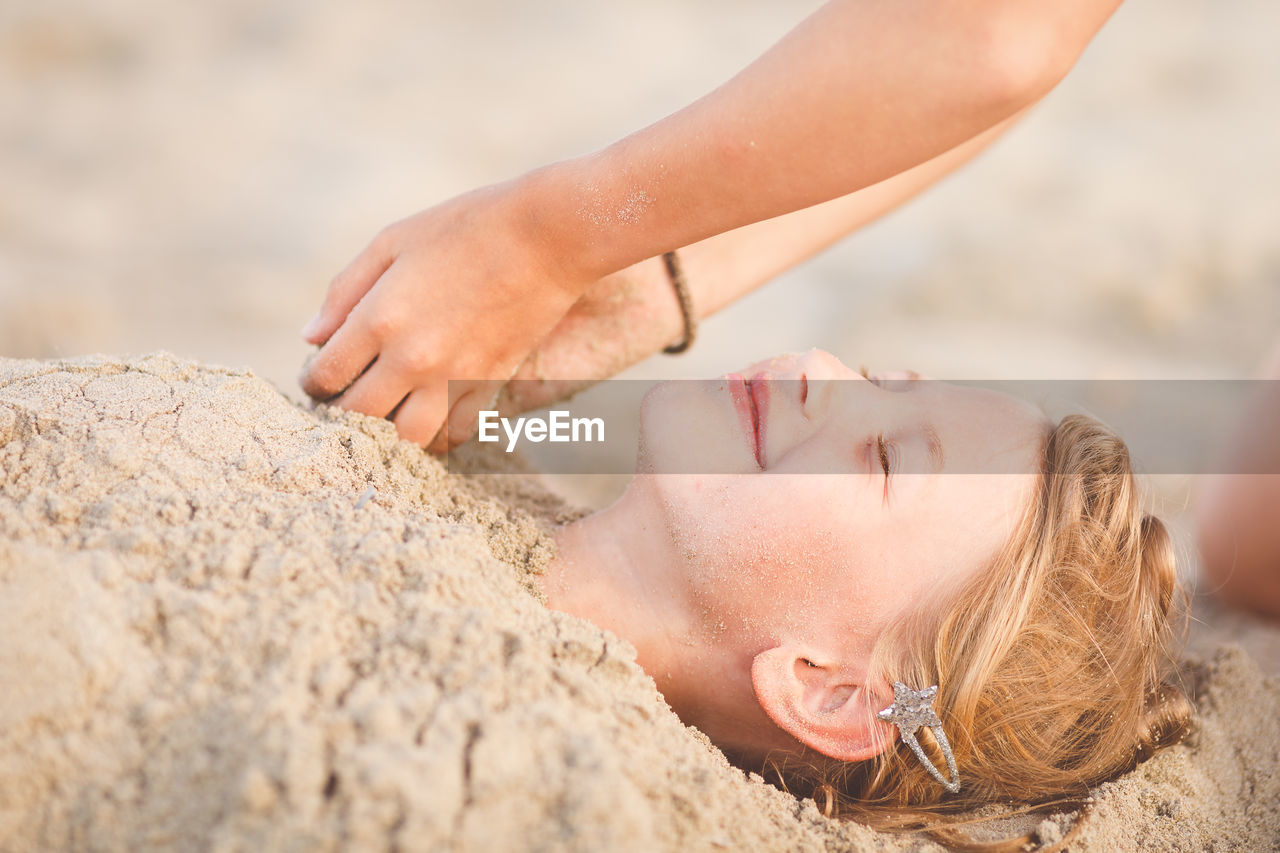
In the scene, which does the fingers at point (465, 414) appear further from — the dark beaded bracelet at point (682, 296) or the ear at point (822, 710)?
the ear at point (822, 710)

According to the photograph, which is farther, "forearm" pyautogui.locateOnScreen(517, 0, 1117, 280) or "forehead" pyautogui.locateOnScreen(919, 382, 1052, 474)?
"forehead" pyautogui.locateOnScreen(919, 382, 1052, 474)

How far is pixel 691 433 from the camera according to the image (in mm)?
1785

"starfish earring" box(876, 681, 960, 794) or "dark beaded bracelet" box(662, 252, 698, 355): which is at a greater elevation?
"dark beaded bracelet" box(662, 252, 698, 355)

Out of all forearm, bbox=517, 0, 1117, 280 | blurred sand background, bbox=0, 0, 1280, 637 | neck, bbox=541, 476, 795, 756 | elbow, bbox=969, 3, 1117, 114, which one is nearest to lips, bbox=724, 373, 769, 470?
neck, bbox=541, 476, 795, 756

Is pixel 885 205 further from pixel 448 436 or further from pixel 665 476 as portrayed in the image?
pixel 448 436

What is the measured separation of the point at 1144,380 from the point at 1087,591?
2.57 meters

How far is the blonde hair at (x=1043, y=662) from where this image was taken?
166cm

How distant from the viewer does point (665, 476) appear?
5.78ft

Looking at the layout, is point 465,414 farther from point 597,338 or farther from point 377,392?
point 597,338

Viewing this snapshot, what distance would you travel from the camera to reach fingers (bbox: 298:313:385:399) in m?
1.79

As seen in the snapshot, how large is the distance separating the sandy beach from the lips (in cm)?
49

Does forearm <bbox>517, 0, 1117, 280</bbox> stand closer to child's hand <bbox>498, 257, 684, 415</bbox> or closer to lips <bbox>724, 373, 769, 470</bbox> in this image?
lips <bbox>724, 373, 769, 470</bbox>

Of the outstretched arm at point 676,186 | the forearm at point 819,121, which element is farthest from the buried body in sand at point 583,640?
the forearm at point 819,121

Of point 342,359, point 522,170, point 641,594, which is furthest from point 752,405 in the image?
point 522,170
